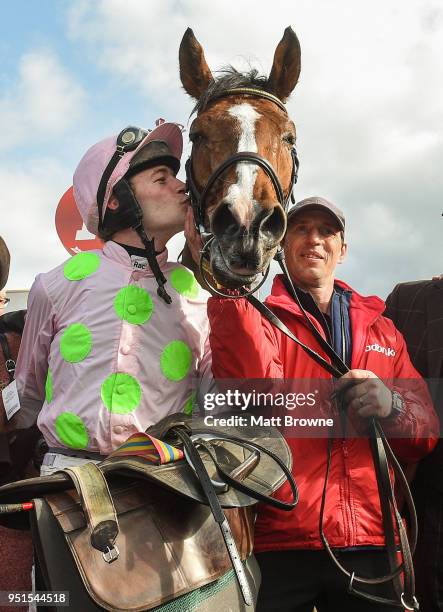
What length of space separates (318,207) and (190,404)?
4.47 feet

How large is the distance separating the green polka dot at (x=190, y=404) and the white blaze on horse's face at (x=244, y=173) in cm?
83

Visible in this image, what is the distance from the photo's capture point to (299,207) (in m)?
3.36

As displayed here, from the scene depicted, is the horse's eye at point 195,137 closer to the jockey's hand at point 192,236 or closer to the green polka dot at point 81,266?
the jockey's hand at point 192,236

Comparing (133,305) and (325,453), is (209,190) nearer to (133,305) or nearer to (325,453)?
(133,305)

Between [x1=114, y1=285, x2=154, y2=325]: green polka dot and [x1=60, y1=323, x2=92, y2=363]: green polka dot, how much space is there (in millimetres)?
165

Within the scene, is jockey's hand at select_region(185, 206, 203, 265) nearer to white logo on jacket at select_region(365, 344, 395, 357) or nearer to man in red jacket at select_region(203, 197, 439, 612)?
man in red jacket at select_region(203, 197, 439, 612)

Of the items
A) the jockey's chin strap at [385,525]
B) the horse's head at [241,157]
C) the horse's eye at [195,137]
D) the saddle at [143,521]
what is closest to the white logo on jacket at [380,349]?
the jockey's chin strap at [385,525]

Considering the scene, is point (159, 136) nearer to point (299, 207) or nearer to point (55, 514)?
point (299, 207)

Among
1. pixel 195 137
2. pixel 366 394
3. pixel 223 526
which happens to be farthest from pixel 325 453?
pixel 195 137

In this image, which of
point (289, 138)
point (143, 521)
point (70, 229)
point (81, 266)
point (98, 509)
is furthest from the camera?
point (70, 229)

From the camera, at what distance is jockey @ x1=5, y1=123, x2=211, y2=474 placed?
2.43 meters

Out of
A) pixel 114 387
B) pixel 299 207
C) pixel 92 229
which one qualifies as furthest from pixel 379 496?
pixel 92 229

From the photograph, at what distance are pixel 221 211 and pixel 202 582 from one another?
51.8 inches

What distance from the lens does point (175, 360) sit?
2596mm
